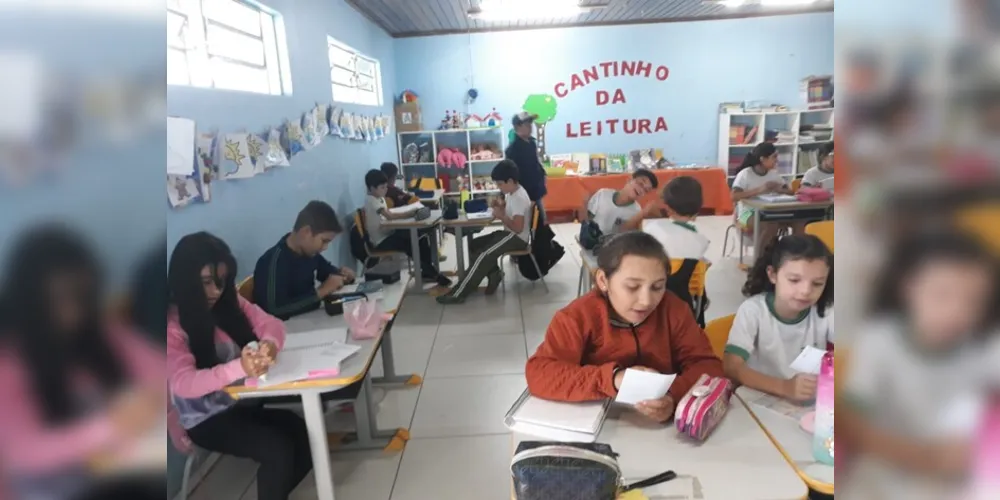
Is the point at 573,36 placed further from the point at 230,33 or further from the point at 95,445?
the point at 95,445

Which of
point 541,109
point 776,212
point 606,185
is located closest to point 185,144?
point 776,212

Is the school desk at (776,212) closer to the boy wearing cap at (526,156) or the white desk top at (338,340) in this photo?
the boy wearing cap at (526,156)

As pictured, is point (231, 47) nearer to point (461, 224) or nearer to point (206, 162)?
point (206, 162)

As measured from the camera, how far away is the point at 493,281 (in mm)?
4570

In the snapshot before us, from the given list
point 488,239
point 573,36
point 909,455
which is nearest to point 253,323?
point 909,455

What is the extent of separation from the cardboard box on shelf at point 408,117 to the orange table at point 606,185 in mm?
1825

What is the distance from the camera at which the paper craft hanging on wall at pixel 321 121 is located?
414cm

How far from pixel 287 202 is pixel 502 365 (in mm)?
1623

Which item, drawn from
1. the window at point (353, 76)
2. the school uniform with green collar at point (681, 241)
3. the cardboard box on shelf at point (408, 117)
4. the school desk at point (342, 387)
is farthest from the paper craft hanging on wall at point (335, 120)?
the school uniform with green collar at point (681, 241)

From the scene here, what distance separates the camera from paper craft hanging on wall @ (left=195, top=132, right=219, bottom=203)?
2.45 m

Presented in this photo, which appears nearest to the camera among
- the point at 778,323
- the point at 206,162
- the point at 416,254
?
the point at 778,323

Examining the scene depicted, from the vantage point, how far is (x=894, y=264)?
232 mm

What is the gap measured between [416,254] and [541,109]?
3735mm

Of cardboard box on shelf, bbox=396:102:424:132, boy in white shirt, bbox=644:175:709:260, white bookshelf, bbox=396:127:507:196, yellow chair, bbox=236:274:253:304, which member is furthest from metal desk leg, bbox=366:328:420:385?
cardboard box on shelf, bbox=396:102:424:132
